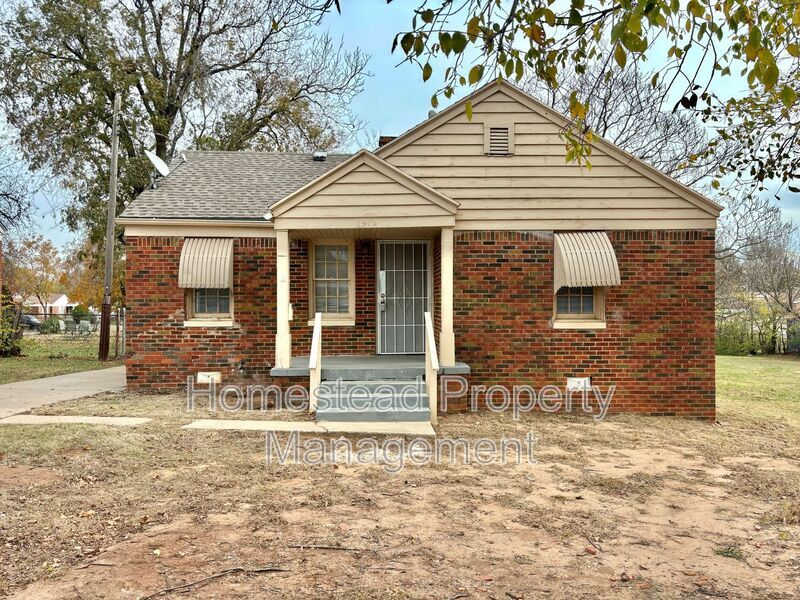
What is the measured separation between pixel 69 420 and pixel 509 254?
274 inches

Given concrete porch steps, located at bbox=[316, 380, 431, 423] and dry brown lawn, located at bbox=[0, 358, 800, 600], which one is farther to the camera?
concrete porch steps, located at bbox=[316, 380, 431, 423]

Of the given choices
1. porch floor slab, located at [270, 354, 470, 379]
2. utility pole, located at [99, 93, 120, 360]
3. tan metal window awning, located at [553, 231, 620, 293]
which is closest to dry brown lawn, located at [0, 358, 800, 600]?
porch floor slab, located at [270, 354, 470, 379]

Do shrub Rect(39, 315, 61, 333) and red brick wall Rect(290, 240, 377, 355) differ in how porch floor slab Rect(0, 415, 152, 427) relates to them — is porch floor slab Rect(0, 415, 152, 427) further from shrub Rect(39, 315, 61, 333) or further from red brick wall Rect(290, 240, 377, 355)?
shrub Rect(39, 315, 61, 333)

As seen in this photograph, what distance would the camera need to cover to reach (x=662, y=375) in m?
10.2

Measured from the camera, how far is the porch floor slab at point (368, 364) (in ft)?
30.8

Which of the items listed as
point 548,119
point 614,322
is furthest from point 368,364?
point 548,119

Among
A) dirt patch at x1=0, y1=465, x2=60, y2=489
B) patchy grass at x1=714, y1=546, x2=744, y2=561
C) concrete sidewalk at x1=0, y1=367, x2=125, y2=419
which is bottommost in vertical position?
patchy grass at x1=714, y1=546, x2=744, y2=561

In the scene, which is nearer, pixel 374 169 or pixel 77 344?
pixel 374 169

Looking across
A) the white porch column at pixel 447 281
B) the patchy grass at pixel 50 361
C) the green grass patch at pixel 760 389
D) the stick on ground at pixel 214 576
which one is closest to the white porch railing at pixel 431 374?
the white porch column at pixel 447 281

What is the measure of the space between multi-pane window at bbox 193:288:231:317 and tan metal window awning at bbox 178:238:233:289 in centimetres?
51

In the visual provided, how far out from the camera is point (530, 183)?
10.2 m

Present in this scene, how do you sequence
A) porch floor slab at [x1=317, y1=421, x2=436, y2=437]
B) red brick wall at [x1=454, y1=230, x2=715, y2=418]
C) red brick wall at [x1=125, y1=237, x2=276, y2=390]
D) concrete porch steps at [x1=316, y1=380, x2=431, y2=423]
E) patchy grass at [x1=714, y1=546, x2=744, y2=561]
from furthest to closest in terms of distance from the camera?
red brick wall at [x1=125, y1=237, x2=276, y2=390] → red brick wall at [x1=454, y1=230, x2=715, y2=418] → concrete porch steps at [x1=316, y1=380, x2=431, y2=423] → porch floor slab at [x1=317, y1=421, x2=436, y2=437] → patchy grass at [x1=714, y1=546, x2=744, y2=561]

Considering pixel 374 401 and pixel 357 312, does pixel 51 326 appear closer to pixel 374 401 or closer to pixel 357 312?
pixel 357 312

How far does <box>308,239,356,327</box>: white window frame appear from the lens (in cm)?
1125
